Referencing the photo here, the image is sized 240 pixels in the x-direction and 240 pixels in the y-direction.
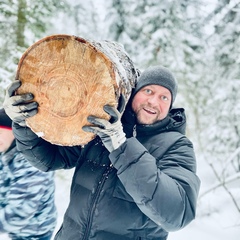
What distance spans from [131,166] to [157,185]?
0.17 m

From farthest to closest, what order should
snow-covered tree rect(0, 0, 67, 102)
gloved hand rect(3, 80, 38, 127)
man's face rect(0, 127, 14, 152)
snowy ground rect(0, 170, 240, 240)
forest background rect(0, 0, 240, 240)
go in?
forest background rect(0, 0, 240, 240) → snowy ground rect(0, 170, 240, 240) → snow-covered tree rect(0, 0, 67, 102) → man's face rect(0, 127, 14, 152) → gloved hand rect(3, 80, 38, 127)

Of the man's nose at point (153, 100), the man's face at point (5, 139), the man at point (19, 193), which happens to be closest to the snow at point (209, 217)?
the man at point (19, 193)

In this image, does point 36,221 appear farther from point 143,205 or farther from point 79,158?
point 143,205

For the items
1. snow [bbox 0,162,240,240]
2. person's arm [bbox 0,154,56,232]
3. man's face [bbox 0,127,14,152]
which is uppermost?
man's face [bbox 0,127,14,152]

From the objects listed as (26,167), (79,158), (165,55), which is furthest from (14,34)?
(79,158)

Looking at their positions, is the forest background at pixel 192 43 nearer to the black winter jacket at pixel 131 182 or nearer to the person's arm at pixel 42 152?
the person's arm at pixel 42 152

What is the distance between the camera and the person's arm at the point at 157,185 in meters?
1.64

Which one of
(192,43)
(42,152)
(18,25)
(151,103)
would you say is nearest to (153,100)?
(151,103)

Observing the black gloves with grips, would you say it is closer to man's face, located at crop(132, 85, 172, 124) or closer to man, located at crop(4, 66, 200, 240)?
man, located at crop(4, 66, 200, 240)

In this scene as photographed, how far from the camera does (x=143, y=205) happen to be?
5.48 ft

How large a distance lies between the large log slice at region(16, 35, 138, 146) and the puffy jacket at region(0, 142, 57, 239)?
0.79 meters

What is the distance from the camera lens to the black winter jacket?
1666 millimetres

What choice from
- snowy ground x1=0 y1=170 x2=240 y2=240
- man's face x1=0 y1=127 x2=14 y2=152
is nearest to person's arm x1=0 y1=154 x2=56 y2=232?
man's face x1=0 y1=127 x2=14 y2=152

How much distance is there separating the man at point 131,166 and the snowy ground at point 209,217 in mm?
4610
